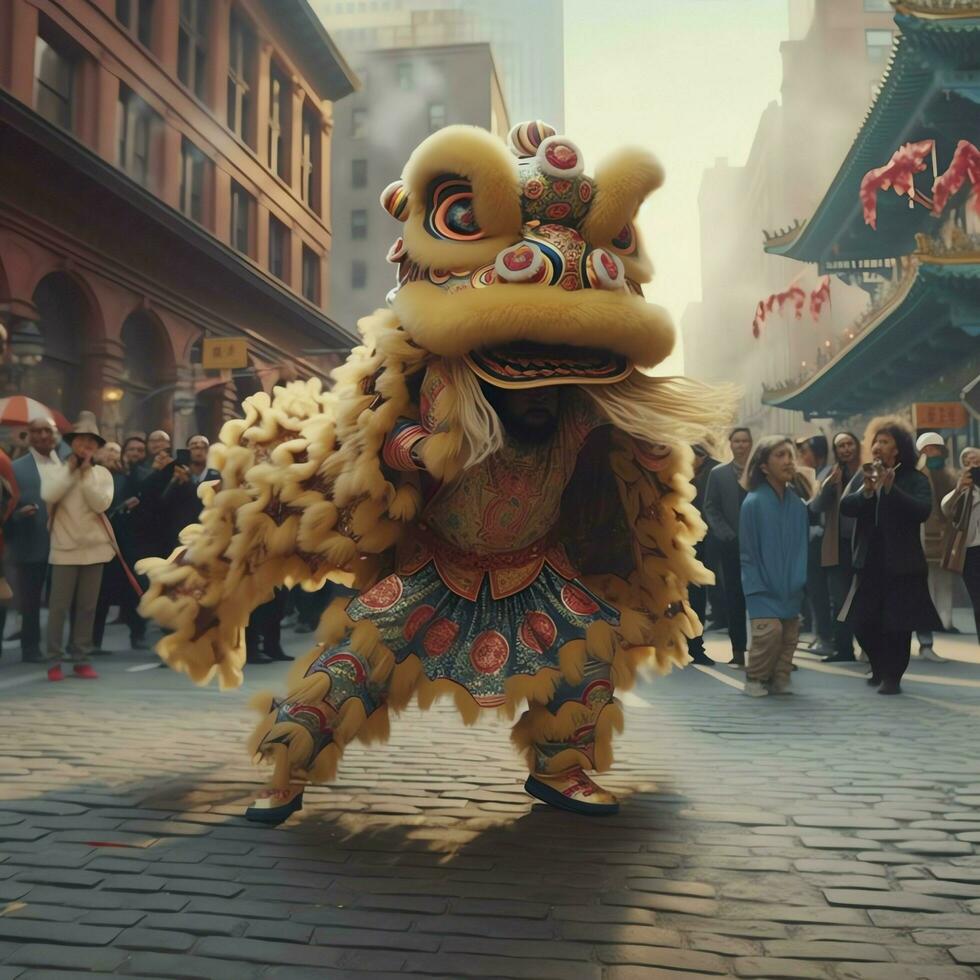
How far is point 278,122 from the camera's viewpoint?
26.9 meters

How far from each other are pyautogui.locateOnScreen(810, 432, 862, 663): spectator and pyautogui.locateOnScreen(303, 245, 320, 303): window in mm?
23207

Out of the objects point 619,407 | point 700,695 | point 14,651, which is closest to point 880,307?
point 700,695

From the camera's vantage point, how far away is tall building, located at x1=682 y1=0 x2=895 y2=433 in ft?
127

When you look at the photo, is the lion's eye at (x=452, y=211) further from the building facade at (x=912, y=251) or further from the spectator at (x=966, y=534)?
the building facade at (x=912, y=251)

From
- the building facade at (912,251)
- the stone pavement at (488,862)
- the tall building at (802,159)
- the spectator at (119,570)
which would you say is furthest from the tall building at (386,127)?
the stone pavement at (488,862)

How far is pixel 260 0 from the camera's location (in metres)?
24.7

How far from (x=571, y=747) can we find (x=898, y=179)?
50.1ft

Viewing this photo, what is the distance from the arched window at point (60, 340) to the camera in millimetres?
16641

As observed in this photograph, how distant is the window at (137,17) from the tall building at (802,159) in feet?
59.1

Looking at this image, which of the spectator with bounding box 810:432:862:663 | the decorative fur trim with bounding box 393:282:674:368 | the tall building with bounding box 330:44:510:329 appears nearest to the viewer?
the decorative fur trim with bounding box 393:282:674:368

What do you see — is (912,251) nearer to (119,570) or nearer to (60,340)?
(60,340)

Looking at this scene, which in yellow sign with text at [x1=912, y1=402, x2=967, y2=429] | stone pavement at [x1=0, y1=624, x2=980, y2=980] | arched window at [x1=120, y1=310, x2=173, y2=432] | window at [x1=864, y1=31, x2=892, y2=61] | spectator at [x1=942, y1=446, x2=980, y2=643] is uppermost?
window at [x1=864, y1=31, x2=892, y2=61]

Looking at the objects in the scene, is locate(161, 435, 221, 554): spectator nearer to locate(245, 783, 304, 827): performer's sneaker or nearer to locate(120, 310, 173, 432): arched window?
locate(245, 783, 304, 827): performer's sneaker

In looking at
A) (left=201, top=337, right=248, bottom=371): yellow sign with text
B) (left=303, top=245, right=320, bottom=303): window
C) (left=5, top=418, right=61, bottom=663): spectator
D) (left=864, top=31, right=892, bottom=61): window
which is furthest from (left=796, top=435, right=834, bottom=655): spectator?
(left=864, top=31, right=892, bottom=61): window
